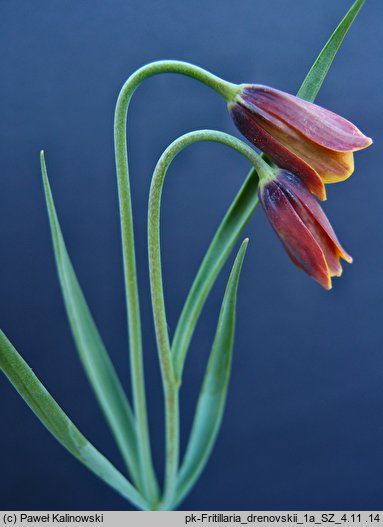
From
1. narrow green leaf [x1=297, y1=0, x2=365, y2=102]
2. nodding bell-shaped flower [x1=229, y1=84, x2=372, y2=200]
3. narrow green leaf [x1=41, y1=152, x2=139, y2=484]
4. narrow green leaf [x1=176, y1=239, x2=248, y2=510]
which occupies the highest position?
narrow green leaf [x1=297, y1=0, x2=365, y2=102]

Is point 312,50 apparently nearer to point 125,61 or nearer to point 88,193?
point 125,61

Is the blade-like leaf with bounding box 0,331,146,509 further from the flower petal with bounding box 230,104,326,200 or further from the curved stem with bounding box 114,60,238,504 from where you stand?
the flower petal with bounding box 230,104,326,200

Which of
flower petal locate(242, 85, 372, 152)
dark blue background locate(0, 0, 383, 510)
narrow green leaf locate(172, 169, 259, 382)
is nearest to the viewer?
flower petal locate(242, 85, 372, 152)

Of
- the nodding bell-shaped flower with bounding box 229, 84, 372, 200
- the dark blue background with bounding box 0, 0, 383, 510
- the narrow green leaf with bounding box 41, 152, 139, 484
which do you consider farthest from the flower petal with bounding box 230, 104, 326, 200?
the dark blue background with bounding box 0, 0, 383, 510

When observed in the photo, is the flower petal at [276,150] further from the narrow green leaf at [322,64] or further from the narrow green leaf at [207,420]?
the narrow green leaf at [207,420]

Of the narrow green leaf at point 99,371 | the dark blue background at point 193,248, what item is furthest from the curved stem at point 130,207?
the dark blue background at point 193,248

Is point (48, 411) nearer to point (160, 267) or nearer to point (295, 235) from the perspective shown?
point (160, 267)
